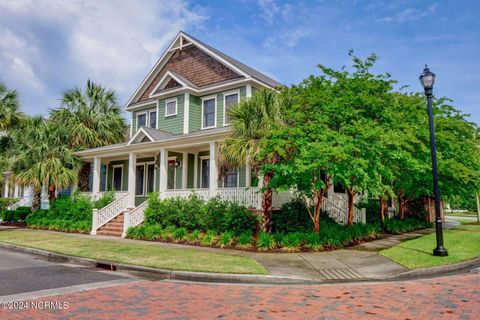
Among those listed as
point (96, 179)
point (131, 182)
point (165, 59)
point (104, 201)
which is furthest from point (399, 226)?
point (165, 59)

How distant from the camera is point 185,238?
14.3 meters

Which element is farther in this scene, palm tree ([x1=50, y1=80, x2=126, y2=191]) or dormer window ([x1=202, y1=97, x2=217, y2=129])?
palm tree ([x1=50, y1=80, x2=126, y2=191])

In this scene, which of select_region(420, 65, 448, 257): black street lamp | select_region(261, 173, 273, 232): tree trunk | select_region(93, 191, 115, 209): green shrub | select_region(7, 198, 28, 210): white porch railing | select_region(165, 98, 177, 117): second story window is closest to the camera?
select_region(420, 65, 448, 257): black street lamp

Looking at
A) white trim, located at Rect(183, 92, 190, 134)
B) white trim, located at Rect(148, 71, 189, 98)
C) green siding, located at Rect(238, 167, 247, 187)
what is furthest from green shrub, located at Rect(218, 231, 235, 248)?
white trim, located at Rect(148, 71, 189, 98)

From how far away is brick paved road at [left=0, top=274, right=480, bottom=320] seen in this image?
17.4ft

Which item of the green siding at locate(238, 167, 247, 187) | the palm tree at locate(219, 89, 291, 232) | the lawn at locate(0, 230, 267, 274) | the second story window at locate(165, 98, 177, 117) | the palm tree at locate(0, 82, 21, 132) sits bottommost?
the lawn at locate(0, 230, 267, 274)

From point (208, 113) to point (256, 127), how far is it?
28.4ft

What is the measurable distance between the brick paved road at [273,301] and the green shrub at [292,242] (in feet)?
13.4

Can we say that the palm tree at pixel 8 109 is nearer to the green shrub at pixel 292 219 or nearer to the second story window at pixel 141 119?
the second story window at pixel 141 119

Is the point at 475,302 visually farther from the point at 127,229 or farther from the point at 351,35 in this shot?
the point at 127,229

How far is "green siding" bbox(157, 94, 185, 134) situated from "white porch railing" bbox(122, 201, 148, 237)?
613cm

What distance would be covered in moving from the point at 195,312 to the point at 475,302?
4.72m

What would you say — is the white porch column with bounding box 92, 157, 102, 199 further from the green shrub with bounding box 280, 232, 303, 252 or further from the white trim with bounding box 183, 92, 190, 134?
the green shrub with bounding box 280, 232, 303, 252

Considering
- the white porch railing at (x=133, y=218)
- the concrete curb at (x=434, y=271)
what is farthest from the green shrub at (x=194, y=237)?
the concrete curb at (x=434, y=271)
